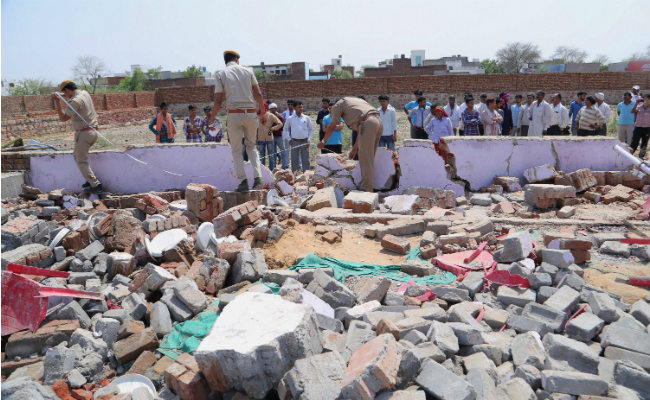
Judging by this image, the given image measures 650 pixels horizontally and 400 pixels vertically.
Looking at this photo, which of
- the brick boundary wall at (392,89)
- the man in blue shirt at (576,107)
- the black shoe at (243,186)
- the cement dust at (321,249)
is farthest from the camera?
the brick boundary wall at (392,89)

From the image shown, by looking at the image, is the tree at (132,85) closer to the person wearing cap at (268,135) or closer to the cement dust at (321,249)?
the person wearing cap at (268,135)

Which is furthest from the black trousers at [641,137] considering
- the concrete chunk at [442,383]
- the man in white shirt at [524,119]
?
the concrete chunk at [442,383]

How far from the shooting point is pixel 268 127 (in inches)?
371

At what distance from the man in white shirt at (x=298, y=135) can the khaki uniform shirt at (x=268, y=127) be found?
0.66ft

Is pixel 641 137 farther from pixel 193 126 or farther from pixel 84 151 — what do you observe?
pixel 84 151

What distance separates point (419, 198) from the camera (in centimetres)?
649

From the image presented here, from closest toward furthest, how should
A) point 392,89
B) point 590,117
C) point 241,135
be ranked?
point 241,135
point 590,117
point 392,89

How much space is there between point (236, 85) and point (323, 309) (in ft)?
11.1

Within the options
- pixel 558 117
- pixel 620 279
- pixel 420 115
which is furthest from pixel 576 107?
pixel 620 279

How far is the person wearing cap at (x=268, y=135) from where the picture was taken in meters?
9.36

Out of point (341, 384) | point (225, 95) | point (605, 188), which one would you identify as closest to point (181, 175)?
point (225, 95)

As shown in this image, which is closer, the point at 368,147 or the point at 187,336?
the point at 187,336

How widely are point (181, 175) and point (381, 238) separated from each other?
3.54 meters

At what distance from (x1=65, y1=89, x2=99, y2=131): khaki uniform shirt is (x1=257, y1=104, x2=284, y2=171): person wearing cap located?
11.1 ft
